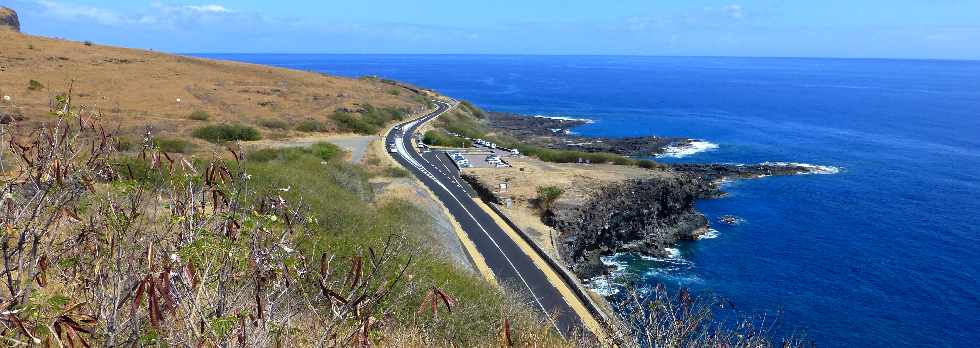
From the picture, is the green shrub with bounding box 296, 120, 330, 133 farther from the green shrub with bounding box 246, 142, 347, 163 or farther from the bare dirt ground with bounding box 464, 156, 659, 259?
the bare dirt ground with bounding box 464, 156, 659, 259

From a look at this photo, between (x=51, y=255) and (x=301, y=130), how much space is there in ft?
175

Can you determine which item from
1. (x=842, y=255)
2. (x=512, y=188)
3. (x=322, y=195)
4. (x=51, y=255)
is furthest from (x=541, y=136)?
(x=51, y=255)

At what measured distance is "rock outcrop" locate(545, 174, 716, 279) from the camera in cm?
3456

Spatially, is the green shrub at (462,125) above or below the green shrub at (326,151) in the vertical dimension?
below

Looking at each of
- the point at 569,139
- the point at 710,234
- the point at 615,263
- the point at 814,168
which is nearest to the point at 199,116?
the point at 615,263

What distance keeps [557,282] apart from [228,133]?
1328 inches

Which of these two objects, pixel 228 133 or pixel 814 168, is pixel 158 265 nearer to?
pixel 228 133

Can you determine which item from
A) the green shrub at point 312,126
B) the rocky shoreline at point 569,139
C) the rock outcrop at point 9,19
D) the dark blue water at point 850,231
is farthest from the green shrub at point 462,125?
the rock outcrop at point 9,19

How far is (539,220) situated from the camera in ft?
118

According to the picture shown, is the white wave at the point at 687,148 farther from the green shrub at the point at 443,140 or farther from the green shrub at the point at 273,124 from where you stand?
the green shrub at the point at 273,124

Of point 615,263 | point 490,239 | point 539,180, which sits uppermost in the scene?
point 539,180

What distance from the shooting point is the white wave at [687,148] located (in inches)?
2694

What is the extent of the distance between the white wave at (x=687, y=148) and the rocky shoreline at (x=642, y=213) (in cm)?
734

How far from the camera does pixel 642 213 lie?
41.5 metres
